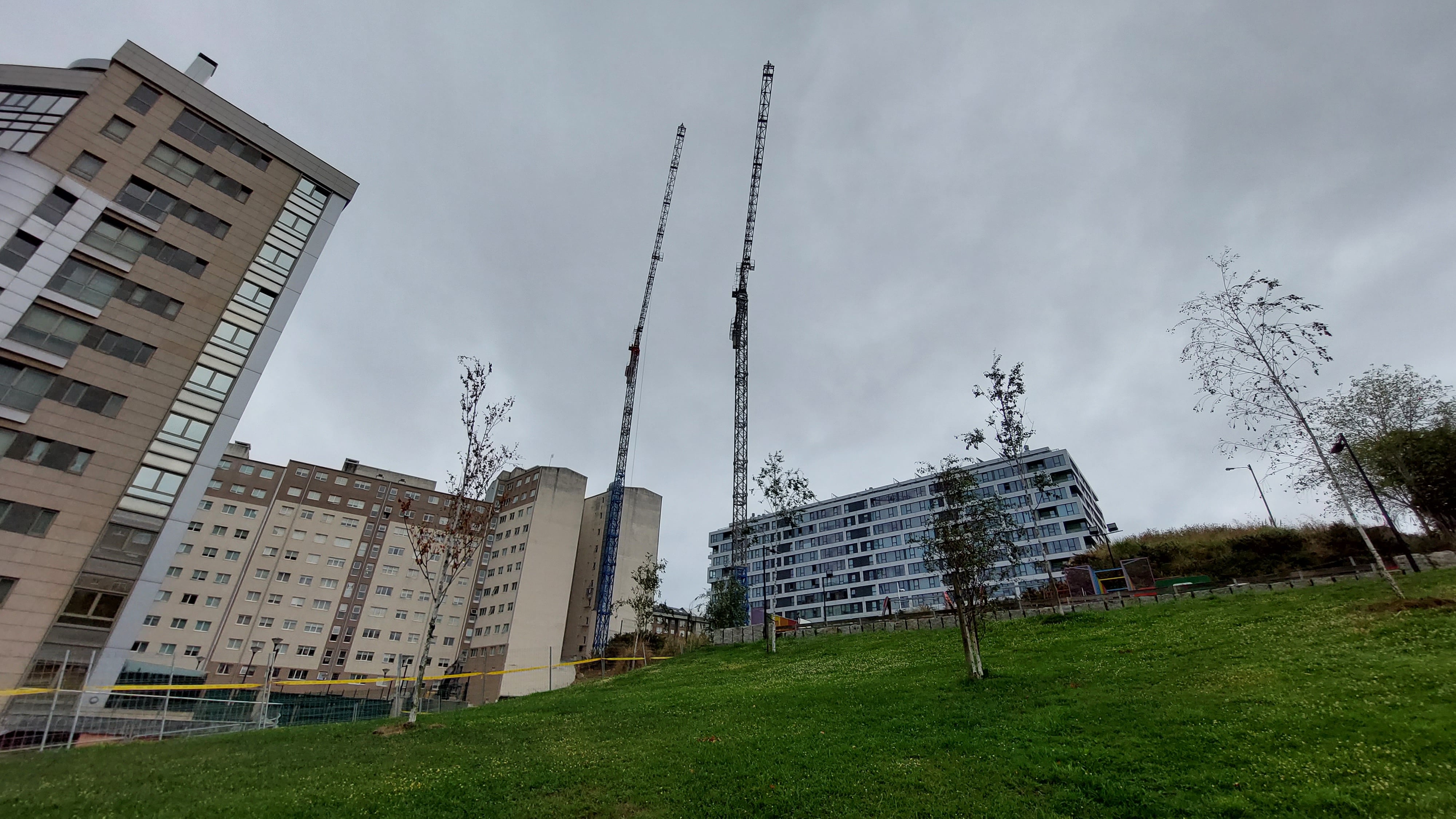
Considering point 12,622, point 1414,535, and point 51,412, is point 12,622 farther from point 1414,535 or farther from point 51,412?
point 1414,535

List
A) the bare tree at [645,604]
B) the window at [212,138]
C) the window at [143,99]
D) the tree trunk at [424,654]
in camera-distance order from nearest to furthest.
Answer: the tree trunk at [424,654], the window at [143,99], the window at [212,138], the bare tree at [645,604]

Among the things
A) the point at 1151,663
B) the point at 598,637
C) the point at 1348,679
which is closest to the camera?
the point at 1348,679

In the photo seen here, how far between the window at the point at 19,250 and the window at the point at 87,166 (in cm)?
564

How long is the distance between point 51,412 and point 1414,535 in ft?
290

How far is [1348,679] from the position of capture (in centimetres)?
1471

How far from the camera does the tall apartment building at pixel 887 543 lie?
111000 mm

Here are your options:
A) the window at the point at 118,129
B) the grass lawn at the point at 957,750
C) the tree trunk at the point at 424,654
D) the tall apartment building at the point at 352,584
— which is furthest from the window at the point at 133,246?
the tall apartment building at the point at 352,584

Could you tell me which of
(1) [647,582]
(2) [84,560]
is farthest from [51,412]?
(1) [647,582]

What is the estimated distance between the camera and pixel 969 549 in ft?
77.3

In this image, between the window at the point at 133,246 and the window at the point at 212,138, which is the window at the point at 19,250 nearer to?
the window at the point at 133,246

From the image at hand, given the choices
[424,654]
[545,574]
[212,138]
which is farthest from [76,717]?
[545,574]

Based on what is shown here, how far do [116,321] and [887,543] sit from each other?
129525 mm

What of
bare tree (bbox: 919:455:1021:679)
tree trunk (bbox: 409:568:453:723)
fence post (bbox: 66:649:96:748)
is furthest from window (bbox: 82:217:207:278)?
bare tree (bbox: 919:455:1021:679)

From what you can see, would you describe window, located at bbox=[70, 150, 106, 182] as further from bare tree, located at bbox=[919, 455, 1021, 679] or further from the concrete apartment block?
the concrete apartment block
